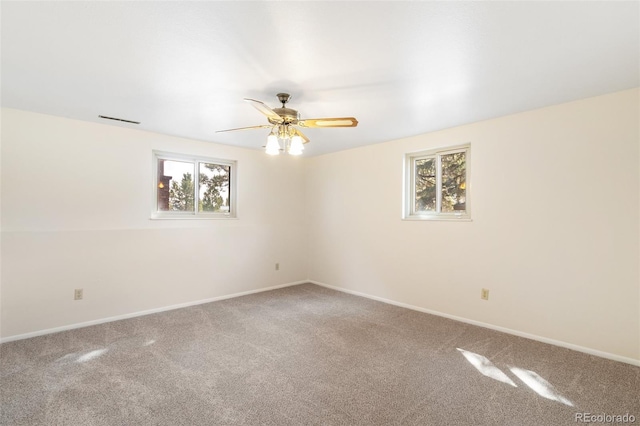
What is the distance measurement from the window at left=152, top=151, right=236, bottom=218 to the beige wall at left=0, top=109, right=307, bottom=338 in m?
0.14

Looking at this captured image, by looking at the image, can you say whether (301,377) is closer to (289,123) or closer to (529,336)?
(289,123)

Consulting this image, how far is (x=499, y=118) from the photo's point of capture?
308cm

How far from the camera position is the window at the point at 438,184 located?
3537mm

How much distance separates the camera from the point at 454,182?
362cm

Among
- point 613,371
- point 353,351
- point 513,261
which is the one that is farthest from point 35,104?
point 613,371

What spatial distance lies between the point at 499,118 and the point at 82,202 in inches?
176

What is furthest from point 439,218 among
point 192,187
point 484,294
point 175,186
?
point 175,186

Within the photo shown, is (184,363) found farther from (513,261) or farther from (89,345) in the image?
(513,261)

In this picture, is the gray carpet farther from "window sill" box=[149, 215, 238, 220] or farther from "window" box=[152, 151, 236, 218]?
"window" box=[152, 151, 236, 218]

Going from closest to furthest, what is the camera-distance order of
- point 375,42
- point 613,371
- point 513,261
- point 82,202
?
point 375,42 < point 613,371 < point 513,261 < point 82,202

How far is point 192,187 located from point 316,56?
296 centimetres

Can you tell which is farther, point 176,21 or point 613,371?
point 613,371

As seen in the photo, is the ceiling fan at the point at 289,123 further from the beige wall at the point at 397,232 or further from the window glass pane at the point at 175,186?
the window glass pane at the point at 175,186

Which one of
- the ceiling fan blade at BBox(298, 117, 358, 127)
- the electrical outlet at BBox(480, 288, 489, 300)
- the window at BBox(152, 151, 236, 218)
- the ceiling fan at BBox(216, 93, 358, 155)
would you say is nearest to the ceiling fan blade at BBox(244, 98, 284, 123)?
the ceiling fan at BBox(216, 93, 358, 155)
